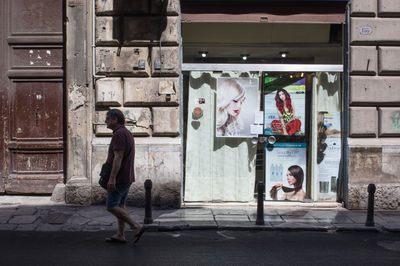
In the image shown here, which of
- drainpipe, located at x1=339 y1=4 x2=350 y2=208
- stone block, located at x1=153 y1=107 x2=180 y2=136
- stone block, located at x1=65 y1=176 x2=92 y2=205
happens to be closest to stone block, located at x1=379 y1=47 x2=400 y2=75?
drainpipe, located at x1=339 y1=4 x2=350 y2=208

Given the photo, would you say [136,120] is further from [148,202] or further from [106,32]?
[148,202]

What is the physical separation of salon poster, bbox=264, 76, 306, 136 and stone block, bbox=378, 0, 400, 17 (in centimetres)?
190

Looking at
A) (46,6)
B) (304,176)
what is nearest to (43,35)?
(46,6)

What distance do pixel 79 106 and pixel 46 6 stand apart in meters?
2.19

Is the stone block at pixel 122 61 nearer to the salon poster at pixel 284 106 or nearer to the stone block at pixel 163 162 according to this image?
the stone block at pixel 163 162

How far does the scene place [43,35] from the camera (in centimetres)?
948

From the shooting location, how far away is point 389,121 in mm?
9070

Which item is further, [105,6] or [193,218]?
[105,6]

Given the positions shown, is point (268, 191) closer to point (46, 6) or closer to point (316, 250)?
point (316, 250)

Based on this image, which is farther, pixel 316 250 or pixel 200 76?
pixel 200 76

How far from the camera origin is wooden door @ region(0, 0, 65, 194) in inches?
372

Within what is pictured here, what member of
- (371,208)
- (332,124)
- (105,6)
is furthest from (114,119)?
(332,124)

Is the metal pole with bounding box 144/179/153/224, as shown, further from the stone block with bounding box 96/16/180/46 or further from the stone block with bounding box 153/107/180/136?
the stone block with bounding box 96/16/180/46

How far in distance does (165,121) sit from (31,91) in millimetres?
2774
